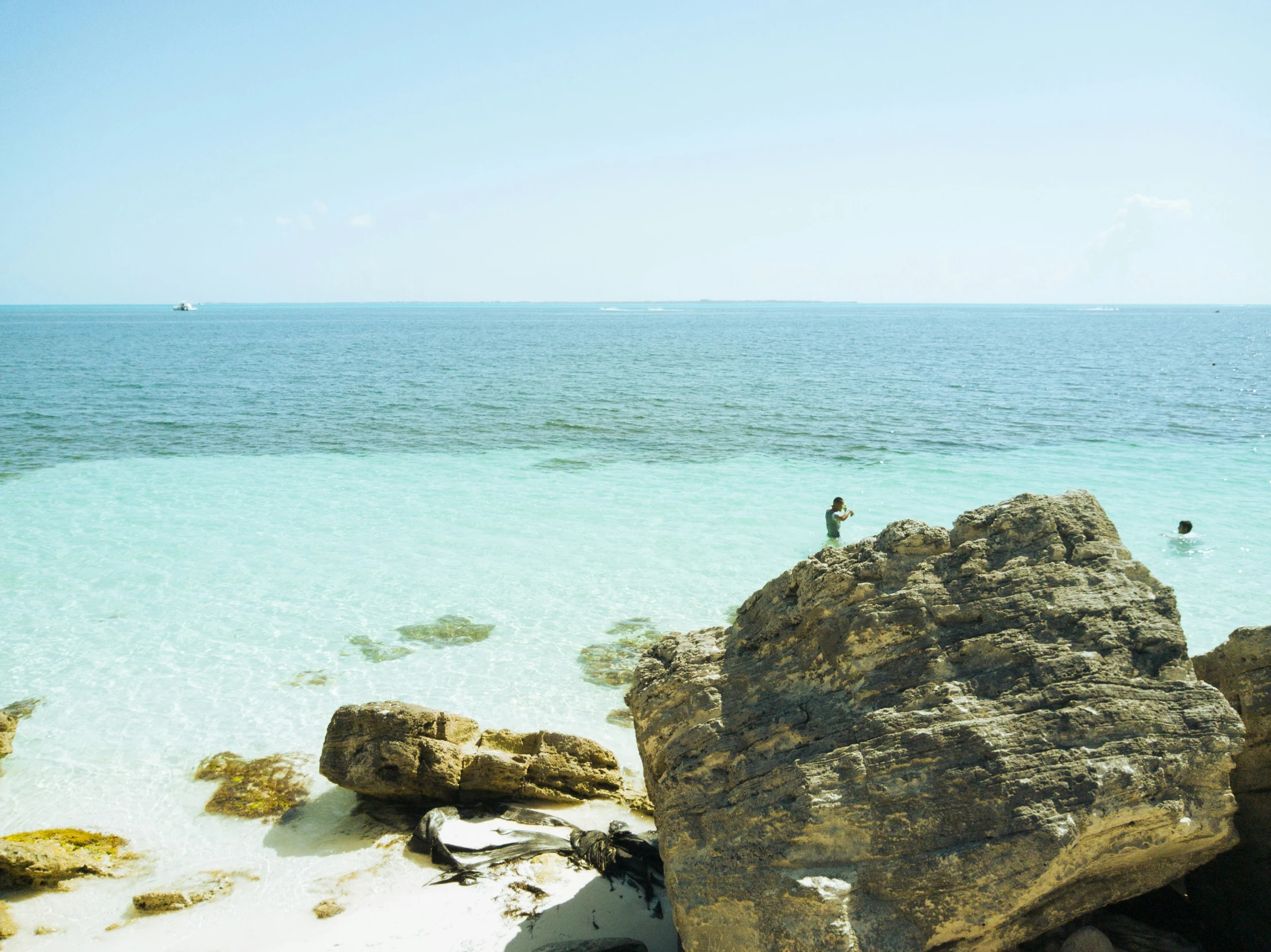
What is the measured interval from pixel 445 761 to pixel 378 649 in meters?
5.24

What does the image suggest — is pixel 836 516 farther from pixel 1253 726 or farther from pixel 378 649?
pixel 1253 726

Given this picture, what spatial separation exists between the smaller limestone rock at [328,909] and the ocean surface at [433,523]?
2.04 feet

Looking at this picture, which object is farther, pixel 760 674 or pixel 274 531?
pixel 274 531

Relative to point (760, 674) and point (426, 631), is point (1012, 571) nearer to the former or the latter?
point (760, 674)

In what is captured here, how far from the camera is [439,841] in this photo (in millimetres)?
7617

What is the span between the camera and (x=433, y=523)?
20.1 metres

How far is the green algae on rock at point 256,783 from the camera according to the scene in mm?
8898

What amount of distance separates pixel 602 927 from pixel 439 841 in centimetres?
197

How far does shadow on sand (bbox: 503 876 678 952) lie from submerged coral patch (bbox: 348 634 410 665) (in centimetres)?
690

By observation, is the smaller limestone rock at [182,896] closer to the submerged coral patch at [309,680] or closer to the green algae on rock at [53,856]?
the green algae on rock at [53,856]

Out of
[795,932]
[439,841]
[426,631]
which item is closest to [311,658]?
[426,631]

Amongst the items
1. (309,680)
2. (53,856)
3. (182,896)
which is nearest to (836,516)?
(309,680)

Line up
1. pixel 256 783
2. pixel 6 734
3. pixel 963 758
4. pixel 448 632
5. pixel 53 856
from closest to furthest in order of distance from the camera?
pixel 963 758, pixel 53 856, pixel 256 783, pixel 6 734, pixel 448 632

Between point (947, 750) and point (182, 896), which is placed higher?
point (947, 750)
